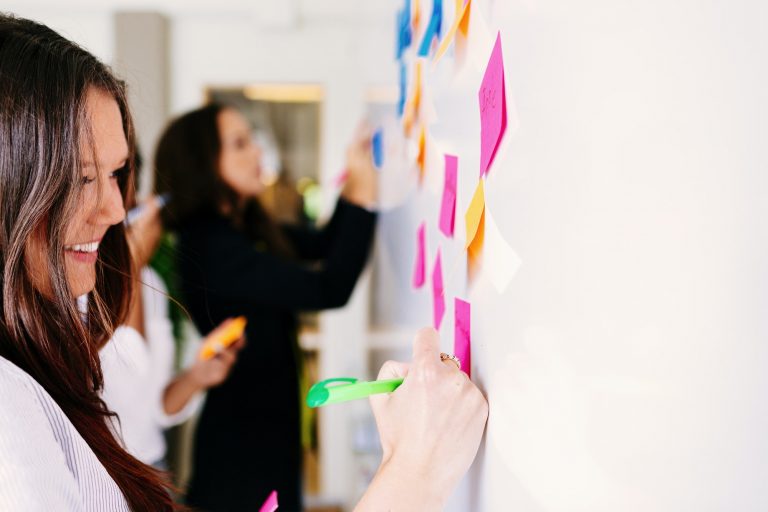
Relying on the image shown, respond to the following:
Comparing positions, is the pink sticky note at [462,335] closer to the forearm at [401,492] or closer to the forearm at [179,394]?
the forearm at [401,492]

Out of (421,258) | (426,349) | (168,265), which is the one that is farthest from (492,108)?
(168,265)

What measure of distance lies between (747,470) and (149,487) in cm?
61

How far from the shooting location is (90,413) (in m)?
0.64

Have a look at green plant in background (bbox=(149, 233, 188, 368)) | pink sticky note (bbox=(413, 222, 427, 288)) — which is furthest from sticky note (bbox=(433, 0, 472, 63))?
green plant in background (bbox=(149, 233, 188, 368))

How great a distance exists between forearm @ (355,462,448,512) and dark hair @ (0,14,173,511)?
11.4 inches

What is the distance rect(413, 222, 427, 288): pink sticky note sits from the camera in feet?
2.87

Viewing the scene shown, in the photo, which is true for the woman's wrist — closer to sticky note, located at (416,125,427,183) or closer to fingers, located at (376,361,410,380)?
fingers, located at (376,361,410,380)

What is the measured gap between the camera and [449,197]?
681 millimetres

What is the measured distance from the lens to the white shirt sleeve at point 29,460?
452 millimetres

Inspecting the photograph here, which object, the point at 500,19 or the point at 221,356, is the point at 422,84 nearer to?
the point at 500,19

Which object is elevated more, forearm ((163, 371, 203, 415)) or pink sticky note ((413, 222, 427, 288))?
pink sticky note ((413, 222, 427, 288))

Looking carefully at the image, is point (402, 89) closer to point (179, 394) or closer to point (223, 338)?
point (223, 338)

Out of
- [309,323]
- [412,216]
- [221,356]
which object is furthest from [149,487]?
[309,323]

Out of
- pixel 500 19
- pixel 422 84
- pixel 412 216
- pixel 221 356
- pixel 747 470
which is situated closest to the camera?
pixel 747 470
